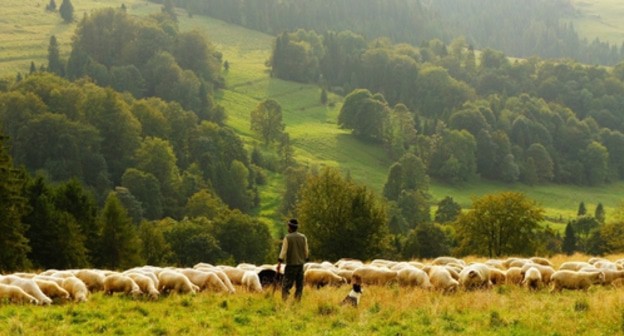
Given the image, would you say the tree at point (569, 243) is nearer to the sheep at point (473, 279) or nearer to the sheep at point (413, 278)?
the sheep at point (473, 279)

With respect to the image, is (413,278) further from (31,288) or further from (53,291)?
(31,288)

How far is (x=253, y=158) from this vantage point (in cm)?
17262

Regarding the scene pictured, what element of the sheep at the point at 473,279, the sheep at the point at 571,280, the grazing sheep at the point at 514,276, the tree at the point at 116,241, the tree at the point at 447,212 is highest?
the sheep at the point at 571,280

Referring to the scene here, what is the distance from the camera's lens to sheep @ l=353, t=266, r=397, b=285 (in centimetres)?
2867

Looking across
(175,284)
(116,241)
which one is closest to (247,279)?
(175,284)

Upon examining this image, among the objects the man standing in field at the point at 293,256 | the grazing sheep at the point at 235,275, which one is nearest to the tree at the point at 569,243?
the grazing sheep at the point at 235,275

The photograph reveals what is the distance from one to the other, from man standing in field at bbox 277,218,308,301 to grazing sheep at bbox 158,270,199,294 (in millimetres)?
3353

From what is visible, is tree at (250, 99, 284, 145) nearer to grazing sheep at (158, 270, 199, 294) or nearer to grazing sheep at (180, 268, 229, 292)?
grazing sheep at (180, 268, 229, 292)

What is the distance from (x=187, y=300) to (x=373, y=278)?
328 inches

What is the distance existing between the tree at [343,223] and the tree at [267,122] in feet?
357

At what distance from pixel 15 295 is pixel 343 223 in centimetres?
5208

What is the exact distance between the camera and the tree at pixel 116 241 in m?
78.8

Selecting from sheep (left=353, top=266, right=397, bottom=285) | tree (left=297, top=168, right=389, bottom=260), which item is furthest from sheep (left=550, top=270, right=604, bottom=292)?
tree (left=297, top=168, right=389, bottom=260)

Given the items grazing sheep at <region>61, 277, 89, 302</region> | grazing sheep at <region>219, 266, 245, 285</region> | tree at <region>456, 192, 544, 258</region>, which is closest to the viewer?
grazing sheep at <region>61, 277, 89, 302</region>
